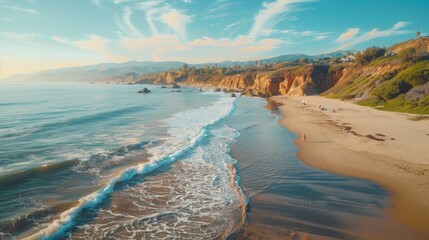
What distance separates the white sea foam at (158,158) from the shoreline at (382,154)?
339 inches

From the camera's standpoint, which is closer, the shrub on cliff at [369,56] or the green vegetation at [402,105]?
the green vegetation at [402,105]

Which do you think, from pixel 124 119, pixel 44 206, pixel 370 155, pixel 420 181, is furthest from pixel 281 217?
pixel 124 119

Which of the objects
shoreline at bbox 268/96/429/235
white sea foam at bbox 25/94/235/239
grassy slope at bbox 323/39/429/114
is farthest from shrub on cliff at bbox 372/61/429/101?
white sea foam at bbox 25/94/235/239

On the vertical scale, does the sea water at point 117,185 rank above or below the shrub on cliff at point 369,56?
below

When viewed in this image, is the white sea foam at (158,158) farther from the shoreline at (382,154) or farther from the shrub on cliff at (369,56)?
the shrub on cliff at (369,56)

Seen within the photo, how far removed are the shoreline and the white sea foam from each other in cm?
861

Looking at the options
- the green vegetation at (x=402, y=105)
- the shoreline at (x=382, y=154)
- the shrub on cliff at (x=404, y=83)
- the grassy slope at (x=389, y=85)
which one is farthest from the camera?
the shrub on cliff at (x=404, y=83)

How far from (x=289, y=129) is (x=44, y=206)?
76.7ft

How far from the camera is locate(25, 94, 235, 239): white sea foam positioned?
10.2 meters

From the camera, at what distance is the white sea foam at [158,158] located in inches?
401

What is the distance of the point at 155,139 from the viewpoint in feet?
81.8

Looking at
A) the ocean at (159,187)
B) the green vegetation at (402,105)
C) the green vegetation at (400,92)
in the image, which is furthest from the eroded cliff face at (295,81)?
the ocean at (159,187)

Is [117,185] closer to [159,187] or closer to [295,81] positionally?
[159,187]

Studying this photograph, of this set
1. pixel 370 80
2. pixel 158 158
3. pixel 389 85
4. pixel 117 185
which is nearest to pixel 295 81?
pixel 370 80
